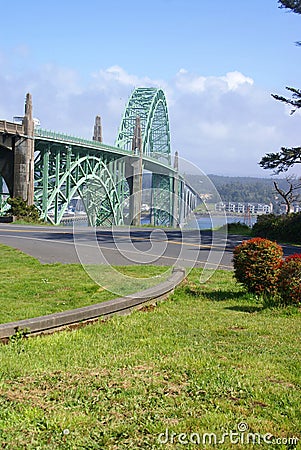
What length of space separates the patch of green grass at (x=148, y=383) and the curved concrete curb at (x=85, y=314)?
0.55 ft

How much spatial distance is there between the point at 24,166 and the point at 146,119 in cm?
4275

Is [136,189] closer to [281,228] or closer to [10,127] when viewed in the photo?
[10,127]

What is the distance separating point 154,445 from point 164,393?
2.77 feet

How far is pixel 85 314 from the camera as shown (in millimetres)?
6387

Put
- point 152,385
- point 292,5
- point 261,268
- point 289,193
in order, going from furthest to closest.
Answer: point 289,193 → point 292,5 → point 261,268 → point 152,385

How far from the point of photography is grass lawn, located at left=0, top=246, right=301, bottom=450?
3414mm

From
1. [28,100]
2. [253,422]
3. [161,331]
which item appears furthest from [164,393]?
[28,100]

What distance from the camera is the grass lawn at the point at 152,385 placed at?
341 centimetres

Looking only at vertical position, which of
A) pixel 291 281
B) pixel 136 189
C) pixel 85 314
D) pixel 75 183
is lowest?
pixel 85 314

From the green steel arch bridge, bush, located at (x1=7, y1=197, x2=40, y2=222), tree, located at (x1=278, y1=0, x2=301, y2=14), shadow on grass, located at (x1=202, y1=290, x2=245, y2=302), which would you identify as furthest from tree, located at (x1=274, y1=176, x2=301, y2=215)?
shadow on grass, located at (x1=202, y1=290, x2=245, y2=302)

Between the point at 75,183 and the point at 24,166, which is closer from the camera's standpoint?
the point at 24,166

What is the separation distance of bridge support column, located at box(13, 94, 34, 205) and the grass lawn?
2842cm

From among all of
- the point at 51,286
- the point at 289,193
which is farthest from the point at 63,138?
the point at 51,286

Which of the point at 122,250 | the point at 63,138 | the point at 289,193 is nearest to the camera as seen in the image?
the point at 122,250
